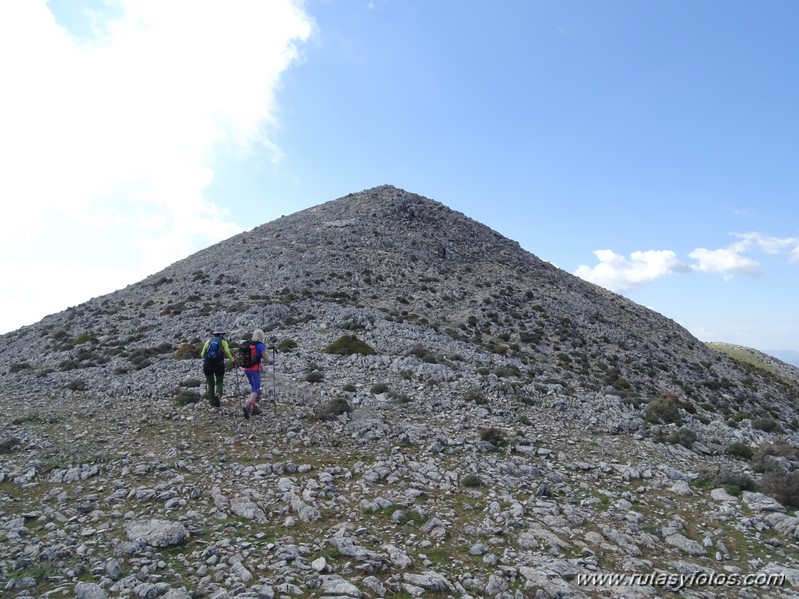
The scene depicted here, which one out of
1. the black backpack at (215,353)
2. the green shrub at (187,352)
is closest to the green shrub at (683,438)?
the black backpack at (215,353)

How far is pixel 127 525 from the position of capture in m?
9.07

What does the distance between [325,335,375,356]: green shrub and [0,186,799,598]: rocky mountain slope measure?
6.0 inches

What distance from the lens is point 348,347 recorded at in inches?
967

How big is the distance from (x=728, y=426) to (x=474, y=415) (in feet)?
35.5

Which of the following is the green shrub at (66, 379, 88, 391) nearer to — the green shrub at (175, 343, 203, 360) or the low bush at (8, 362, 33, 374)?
the green shrub at (175, 343, 203, 360)

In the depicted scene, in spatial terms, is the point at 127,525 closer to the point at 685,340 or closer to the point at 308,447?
the point at 308,447

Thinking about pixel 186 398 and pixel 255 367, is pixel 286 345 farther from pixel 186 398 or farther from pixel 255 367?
pixel 255 367

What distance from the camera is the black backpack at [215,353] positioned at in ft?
53.2

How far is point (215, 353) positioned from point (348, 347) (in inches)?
361

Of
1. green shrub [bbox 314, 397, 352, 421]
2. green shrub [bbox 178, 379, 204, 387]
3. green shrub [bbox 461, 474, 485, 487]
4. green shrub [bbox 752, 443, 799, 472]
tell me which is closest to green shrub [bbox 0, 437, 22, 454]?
green shrub [bbox 178, 379, 204, 387]

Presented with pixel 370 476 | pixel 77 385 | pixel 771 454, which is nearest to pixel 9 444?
pixel 77 385

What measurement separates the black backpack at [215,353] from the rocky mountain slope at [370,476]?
1.80m

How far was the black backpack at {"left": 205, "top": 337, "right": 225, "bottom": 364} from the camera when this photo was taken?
1620cm

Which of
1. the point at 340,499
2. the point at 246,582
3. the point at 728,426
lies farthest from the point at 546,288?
the point at 246,582
